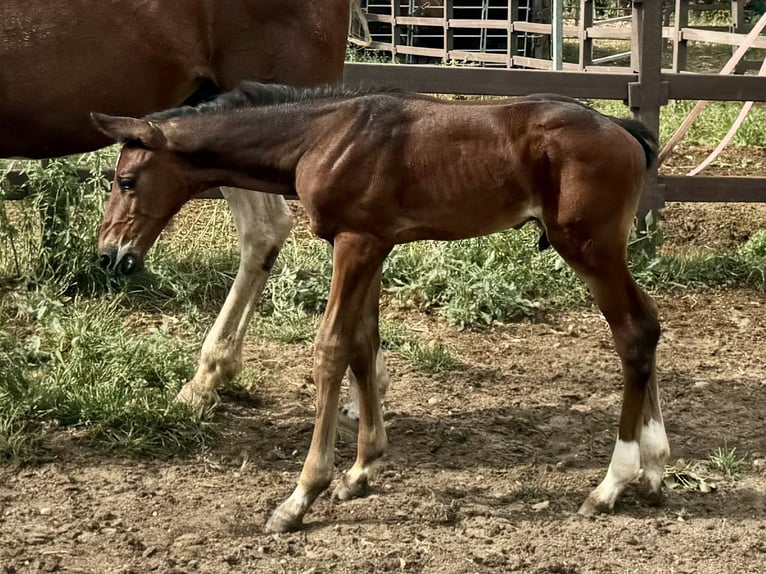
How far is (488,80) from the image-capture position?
693cm

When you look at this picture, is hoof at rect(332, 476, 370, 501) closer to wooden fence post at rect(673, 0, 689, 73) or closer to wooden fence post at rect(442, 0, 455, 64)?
wooden fence post at rect(673, 0, 689, 73)

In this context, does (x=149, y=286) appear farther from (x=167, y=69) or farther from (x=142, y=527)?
(x=142, y=527)

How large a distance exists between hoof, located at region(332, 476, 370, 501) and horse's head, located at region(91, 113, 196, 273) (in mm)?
1116

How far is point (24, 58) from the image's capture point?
4.67 metres

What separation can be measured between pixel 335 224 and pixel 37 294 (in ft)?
9.94

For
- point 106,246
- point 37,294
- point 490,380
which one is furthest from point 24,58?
point 490,380

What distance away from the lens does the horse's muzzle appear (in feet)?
12.2

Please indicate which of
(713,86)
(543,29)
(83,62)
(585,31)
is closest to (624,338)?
(83,62)

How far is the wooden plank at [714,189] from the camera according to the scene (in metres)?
7.09

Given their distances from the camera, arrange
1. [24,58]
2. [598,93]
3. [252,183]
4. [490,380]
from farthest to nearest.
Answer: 1. [598,93]
2. [490,380]
3. [24,58]
4. [252,183]

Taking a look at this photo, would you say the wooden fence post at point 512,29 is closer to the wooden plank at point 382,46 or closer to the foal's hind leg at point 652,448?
the wooden plank at point 382,46

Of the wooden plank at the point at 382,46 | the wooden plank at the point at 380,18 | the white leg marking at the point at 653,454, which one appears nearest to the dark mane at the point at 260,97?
the white leg marking at the point at 653,454

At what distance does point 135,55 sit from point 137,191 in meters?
1.32

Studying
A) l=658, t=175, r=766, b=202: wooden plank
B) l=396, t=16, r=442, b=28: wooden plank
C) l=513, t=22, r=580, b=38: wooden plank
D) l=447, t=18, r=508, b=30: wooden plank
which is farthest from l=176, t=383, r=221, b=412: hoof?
l=396, t=16, r=442, b=28: wooden plank
